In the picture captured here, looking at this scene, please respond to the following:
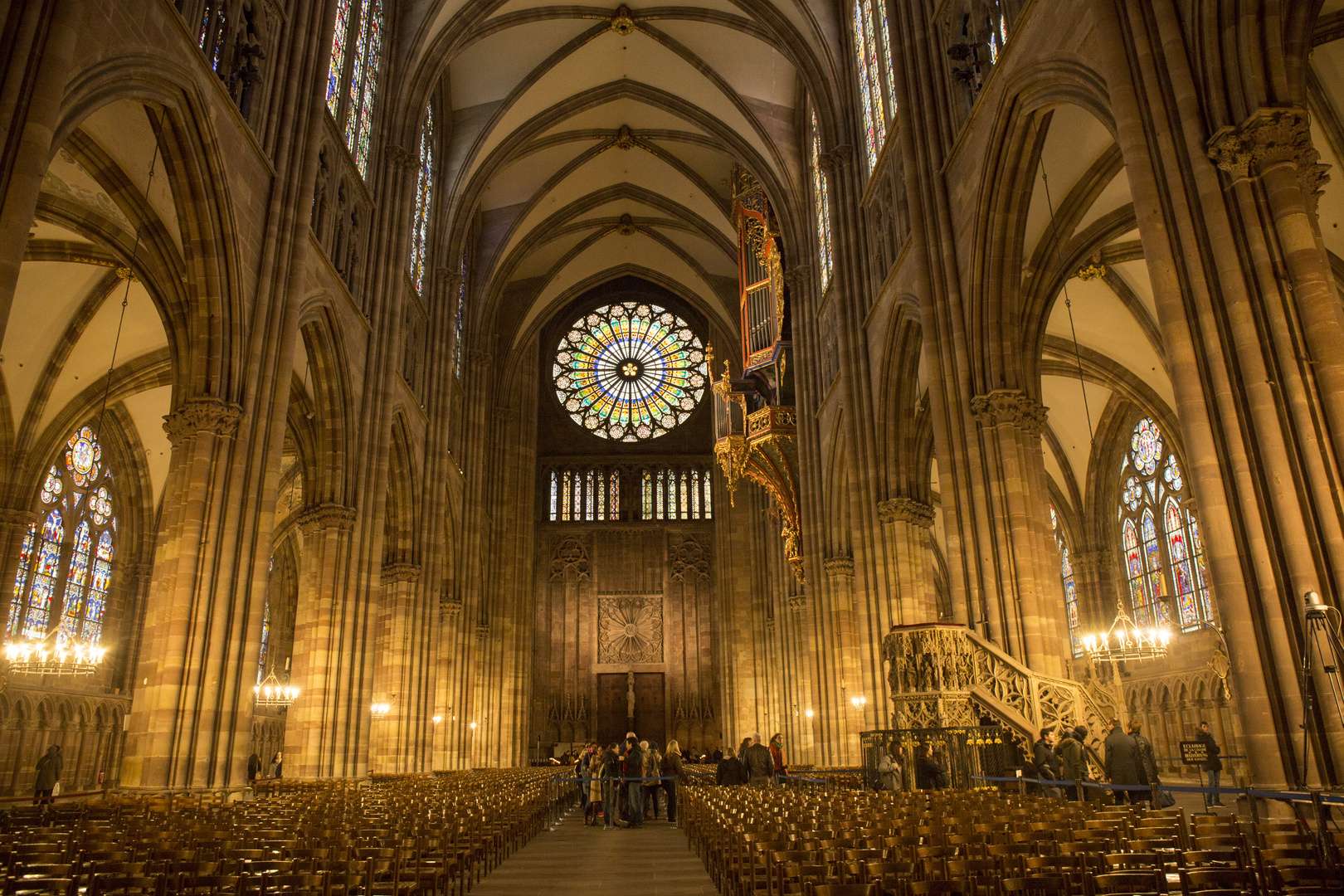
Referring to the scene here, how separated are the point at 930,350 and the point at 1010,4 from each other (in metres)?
4.91

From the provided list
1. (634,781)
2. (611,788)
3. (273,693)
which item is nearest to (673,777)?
(634,781)

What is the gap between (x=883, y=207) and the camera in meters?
19.1

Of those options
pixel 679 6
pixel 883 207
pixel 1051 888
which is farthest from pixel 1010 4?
pixel 679 6

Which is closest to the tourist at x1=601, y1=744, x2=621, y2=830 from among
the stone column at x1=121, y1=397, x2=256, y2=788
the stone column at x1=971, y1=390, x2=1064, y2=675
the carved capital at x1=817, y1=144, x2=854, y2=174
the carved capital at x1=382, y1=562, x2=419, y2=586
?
the stone column at x1=121, y1=397, x2=256, y2=788

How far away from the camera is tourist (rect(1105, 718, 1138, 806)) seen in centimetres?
949

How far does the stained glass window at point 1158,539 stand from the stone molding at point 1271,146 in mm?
16182

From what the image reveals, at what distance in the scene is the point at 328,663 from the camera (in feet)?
57.4

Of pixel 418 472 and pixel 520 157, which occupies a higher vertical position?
pixel 520 157

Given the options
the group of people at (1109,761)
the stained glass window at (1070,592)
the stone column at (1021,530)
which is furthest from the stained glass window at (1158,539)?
the group of people at (1109,761)

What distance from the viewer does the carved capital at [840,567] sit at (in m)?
23.0

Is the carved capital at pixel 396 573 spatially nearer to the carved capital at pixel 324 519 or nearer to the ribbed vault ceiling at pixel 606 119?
the carved capital at pixel 324 519

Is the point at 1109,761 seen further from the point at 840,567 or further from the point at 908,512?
the point at 840,567

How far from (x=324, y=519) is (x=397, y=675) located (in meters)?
6.41

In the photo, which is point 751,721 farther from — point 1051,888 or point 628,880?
point 1051,888
